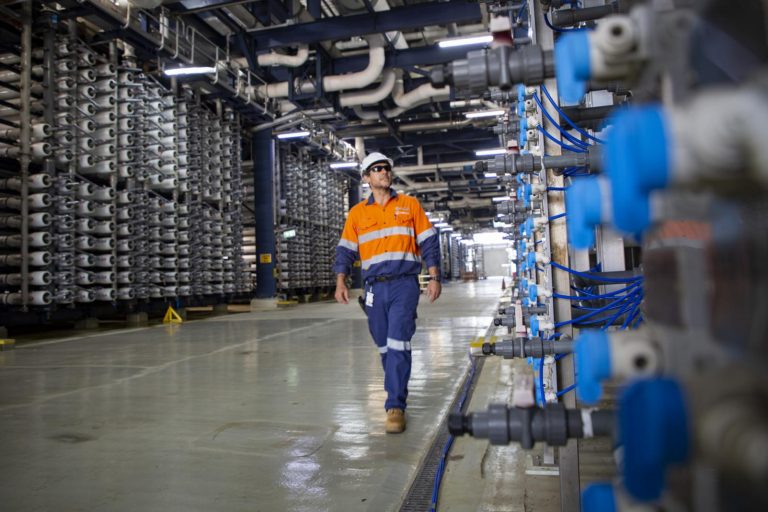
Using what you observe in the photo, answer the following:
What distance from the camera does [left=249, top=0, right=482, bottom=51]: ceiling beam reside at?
28.3 ft

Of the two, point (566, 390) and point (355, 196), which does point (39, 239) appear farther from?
point (355, 196)

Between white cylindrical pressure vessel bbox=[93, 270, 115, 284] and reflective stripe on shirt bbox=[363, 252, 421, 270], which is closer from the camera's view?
reflective stripe on shirt bbox=[363, 252, 421, 270]

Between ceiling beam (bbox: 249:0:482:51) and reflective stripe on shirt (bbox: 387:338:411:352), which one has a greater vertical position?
A: ceiling beam (bbox: 249:0:482:51)

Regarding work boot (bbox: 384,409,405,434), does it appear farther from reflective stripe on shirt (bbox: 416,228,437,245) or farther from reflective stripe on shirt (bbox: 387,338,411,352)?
reflective stripe on shirt (bbox: 416,228,437,245)

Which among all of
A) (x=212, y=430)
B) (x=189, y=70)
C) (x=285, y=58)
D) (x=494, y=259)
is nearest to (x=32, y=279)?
(x=189, y=70)

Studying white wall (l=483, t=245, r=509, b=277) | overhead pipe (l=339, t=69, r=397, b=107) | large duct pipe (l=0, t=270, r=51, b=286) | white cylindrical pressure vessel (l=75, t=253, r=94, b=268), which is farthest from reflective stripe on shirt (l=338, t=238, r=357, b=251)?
white wall (l=483, t=245, r=509, b=277)

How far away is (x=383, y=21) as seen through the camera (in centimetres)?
878

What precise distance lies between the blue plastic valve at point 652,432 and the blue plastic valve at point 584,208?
17 centimetres

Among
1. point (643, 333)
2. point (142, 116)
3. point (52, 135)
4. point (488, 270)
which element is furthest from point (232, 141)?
point (488, 270)

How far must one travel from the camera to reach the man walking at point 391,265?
266 centimetres

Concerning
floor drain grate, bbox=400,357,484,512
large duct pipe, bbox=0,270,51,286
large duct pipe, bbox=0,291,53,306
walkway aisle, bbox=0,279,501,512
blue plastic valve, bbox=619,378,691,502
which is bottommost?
floor drain grate, bbox=400,357,484,512

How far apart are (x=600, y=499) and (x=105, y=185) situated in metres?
9.51

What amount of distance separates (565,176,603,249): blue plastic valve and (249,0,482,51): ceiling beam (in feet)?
29.2

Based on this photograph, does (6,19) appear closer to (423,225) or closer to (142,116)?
(142,116)
